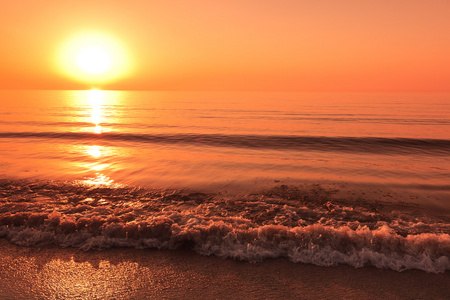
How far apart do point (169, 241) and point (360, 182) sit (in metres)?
8.04

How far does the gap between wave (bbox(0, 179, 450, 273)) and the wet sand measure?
0.29 meters

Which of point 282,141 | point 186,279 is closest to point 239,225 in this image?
point 186,279

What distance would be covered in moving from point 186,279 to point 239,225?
2.01m

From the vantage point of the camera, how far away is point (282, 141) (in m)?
20.3

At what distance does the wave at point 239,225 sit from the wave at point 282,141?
10.4 m

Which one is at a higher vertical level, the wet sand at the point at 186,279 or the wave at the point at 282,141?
the wave at the point at 282,141

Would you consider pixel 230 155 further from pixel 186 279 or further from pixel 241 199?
pixel 186 279

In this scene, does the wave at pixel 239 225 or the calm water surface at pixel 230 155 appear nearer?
the wave at pixel 239 225

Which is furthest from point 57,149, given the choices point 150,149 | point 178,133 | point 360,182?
point 360,182

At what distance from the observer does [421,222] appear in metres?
6.80

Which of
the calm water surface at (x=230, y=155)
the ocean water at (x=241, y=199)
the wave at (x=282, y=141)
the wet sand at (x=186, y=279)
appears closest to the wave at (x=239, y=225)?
the ocean water at (x=241, y=199)

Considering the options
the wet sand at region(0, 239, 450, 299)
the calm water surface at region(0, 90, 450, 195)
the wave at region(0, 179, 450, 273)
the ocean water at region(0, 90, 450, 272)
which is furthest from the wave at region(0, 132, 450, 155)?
the wet sand at region(0, 239, 450, 299)

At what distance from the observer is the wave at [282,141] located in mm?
17906

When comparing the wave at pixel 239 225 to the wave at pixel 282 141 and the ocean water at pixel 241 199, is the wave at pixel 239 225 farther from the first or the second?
the wave at pixel 282 141
